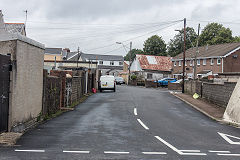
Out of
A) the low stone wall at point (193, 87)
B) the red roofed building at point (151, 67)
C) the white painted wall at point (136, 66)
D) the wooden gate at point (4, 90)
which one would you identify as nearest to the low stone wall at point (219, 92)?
the low stone wall at point (193, 87)

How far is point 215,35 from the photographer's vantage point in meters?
89.2

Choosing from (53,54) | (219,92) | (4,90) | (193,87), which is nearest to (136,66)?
(53,54)

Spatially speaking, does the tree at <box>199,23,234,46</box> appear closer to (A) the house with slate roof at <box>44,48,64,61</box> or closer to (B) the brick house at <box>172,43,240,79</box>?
(B) the brick house at <box>172,43,240,79</box>

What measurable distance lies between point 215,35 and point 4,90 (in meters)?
86.0

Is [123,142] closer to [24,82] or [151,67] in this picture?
[24,82]

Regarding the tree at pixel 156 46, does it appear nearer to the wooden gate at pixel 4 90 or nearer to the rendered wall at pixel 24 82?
the rendered wall at pixel 24 82

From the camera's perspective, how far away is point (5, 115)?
9492 mm

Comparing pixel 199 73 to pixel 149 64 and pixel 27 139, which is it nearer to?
pixel 149 64

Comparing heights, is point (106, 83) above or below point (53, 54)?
below

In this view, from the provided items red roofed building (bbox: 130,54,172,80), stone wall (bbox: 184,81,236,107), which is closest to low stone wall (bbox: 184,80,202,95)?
stone wall (bbox: 184,81,236,107)

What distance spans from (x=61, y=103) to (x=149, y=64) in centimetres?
6435

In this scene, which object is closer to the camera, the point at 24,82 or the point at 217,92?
the point at 24,82

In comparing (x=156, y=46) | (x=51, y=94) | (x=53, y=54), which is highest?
(x=156, y=46)

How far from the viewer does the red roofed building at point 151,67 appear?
3172 inches
